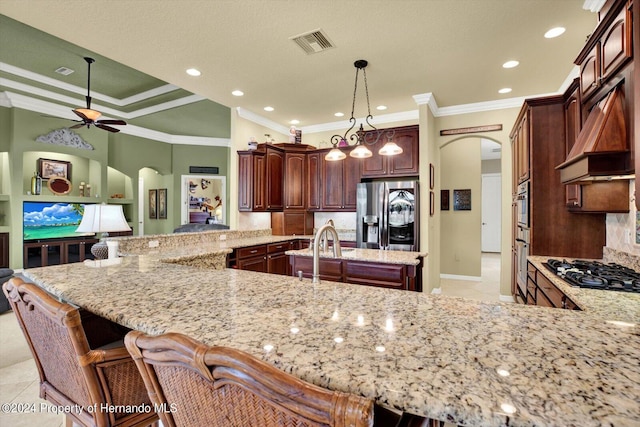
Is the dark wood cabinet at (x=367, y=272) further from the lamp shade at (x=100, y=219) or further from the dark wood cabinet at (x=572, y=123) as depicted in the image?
the lamp shade at (x=100, y=219)

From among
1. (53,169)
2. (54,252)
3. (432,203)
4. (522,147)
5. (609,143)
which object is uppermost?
(53,169)

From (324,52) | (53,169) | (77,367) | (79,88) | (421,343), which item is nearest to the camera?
(421,343)

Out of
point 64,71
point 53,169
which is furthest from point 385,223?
point 53,169

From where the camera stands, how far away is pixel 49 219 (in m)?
6.21

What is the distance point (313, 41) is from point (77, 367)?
9.78 ft

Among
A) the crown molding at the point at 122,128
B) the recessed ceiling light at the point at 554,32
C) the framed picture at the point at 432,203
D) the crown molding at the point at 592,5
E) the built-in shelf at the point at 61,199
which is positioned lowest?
the framed picture at the point at 432,203

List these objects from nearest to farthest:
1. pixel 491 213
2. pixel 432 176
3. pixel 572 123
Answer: pixel 572 123 → pixel 432 176 → pixel 491 213

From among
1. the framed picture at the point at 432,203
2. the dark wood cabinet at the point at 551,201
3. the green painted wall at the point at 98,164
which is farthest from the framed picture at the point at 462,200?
the green painted wall at the point at 98,164

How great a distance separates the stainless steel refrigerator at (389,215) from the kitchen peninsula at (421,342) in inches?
114

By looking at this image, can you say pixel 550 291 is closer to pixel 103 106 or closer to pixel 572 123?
pixel 572 123

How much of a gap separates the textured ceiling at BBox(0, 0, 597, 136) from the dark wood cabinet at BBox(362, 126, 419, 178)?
0.50 metres

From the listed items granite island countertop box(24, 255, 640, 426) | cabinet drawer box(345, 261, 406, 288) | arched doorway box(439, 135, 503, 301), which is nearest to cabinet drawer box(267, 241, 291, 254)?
cabinet drawer box(345, 261, 406, 288)

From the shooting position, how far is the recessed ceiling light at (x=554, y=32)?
2.74 meters

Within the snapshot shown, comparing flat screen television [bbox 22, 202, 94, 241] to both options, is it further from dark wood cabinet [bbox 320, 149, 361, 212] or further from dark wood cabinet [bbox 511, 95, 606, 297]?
dark wood cabinet [bbox 511, 95, 606, 297]
